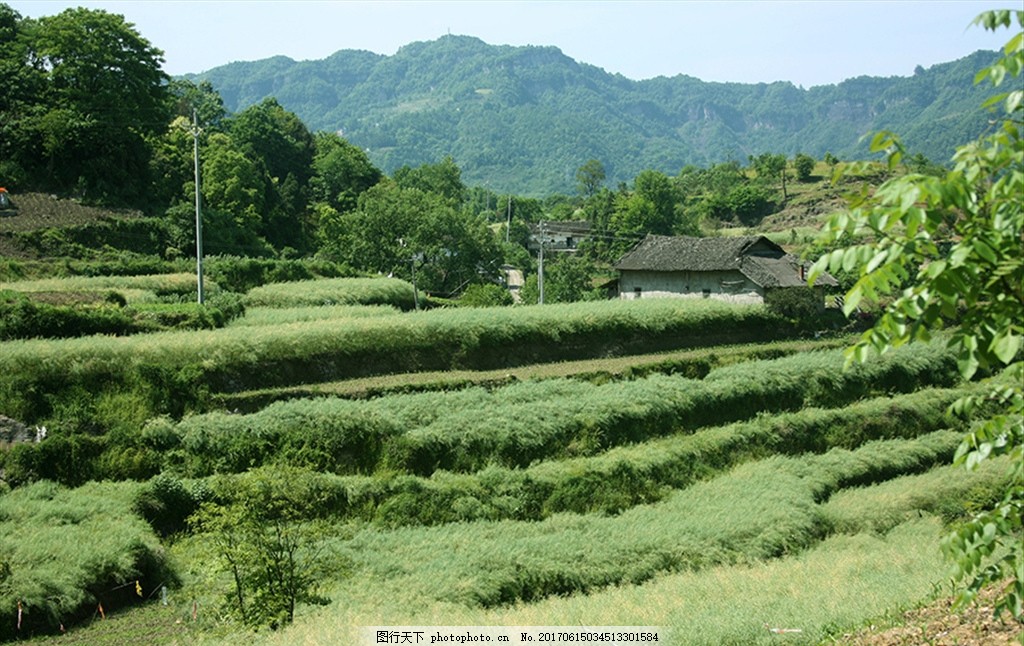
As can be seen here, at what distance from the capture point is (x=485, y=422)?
25875 mm

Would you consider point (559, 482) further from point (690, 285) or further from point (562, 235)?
point (562, 235)

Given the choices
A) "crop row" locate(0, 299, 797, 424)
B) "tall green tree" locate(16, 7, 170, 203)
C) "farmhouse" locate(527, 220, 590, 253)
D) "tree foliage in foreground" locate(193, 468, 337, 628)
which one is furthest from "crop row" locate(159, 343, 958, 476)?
"farmhouse" locate(527, 220, 590, 253)

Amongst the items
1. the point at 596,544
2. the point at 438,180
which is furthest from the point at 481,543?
the point at 438,180

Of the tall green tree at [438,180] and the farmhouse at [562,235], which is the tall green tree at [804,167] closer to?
the farmhouse at [562,235]

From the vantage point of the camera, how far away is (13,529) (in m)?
18.0

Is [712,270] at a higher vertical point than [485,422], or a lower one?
higher

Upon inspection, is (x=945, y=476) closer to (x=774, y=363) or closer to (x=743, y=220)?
(x=774, y=363)

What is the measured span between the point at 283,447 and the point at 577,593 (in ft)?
30.7

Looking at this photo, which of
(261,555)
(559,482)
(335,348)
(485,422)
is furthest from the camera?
(335,348)

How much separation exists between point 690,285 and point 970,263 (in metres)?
42.6

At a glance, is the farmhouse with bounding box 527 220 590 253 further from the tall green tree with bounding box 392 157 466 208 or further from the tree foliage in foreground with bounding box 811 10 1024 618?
the tree foliage in foreground with bounding box 811 10 1024 618

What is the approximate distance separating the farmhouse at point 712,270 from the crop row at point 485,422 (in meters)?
11.0

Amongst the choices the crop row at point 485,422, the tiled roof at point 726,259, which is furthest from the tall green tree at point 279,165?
the crop row at point 485,422

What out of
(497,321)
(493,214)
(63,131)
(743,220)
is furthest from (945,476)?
(493,214)
